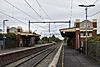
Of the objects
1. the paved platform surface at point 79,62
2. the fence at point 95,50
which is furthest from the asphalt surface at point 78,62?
the fence at point 95,50

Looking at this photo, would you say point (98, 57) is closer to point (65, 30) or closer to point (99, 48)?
point (99, 48)

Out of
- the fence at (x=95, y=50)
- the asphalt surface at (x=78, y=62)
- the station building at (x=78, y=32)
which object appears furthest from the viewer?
the station building at (x=78, y=32)

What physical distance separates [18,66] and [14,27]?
93.9 m

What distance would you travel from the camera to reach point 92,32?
77938 mm

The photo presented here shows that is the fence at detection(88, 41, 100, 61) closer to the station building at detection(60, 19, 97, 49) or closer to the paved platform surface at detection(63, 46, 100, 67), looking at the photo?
the paved platform surface at detection(63, 46, 100, 67)

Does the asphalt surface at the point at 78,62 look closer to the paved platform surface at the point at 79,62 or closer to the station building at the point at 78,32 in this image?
the paved platform surface at the point at 79,62

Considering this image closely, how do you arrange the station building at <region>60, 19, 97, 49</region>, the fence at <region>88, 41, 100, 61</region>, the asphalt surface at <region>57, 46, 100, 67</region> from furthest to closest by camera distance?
the station building at <region>60, 19, 97, 49</region>, the fence at <region>88, 41, 100, 61</region>, the asphalt surface at <region>57, 46, 100, 67</region>

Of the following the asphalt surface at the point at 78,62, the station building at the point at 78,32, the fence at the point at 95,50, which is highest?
the station building at the point at 78,32

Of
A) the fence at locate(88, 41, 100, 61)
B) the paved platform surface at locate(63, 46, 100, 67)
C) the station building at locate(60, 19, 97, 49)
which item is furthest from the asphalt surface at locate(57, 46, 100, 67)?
the station building at locate(60, 19, 97, 49)

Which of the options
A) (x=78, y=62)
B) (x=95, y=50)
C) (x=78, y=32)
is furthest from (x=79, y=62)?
(x=78, y=32)

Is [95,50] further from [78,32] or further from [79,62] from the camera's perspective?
[78,32]

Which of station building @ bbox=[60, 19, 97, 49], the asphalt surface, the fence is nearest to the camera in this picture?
the asphalt surface

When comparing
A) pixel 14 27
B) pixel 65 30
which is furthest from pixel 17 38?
pixel 14 27

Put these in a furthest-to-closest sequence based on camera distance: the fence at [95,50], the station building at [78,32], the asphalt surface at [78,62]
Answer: the station building at [78,32]
the fence at [95,50]
the asphalt surface at [78,62]
